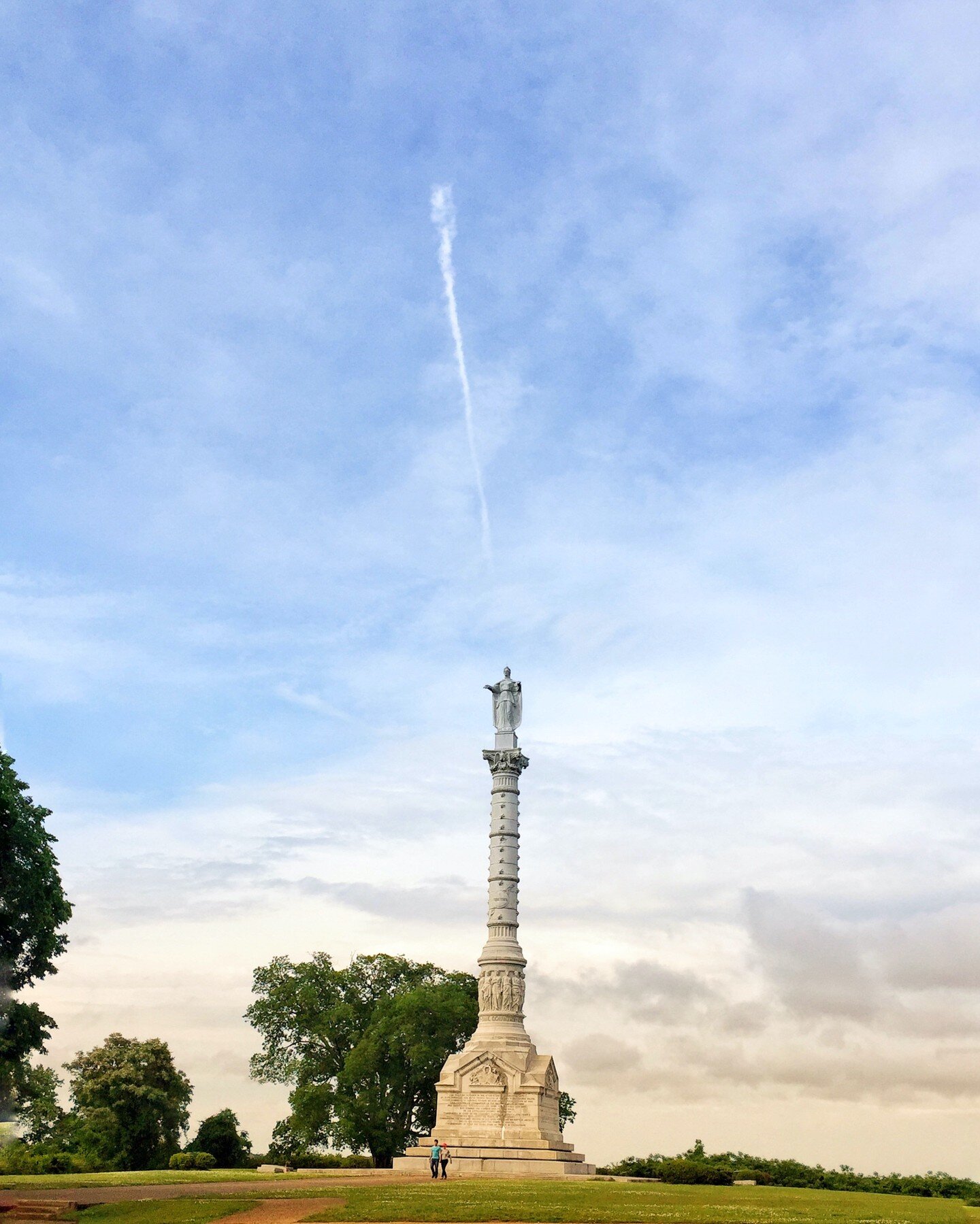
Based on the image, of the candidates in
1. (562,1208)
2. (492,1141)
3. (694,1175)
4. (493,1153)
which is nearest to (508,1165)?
(493,1153)

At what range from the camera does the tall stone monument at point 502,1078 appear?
50156mm

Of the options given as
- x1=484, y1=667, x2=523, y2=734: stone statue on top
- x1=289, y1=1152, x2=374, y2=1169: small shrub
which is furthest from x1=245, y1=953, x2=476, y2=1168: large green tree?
x1=484, y1=667, x2=523, y2=734: stone statue on top

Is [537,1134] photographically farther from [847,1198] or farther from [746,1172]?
[847,1198]

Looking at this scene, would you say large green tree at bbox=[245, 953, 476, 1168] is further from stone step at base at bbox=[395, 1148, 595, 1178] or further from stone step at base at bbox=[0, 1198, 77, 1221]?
stone step at base at bbox=[0, 1198, 77, 1221]

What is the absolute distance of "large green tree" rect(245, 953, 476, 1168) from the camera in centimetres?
5812

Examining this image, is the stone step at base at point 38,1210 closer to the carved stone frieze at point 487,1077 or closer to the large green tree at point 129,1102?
the carved stone frieze at point 487,1077

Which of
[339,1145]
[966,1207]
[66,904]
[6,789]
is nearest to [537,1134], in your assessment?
[339,1145]

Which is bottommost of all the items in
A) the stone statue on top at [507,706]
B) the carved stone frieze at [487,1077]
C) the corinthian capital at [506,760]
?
the carved stone frieze at [487,1077]

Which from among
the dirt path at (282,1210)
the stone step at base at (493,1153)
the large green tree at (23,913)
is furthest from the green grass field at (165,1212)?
the stone step at base at (493,1153)

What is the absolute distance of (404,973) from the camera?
6556 centimetres

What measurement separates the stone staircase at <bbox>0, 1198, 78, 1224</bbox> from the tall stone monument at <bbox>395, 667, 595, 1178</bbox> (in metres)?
23.6

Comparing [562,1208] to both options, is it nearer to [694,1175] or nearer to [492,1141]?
Result: [694,1175]

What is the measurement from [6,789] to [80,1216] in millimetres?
11349

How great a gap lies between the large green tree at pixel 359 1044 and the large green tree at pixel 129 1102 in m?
5.69
